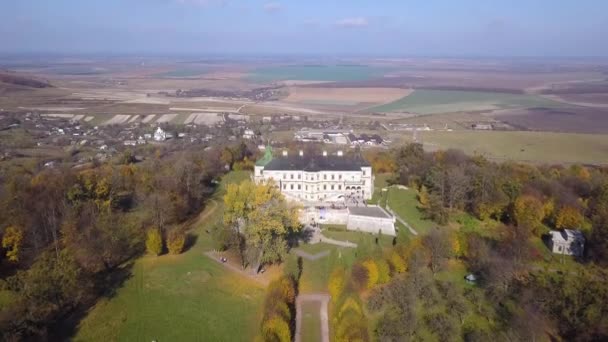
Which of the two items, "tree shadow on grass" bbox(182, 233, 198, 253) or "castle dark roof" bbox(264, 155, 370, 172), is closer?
"tree shadow on grass" bbox(182, 233, 198, 253)

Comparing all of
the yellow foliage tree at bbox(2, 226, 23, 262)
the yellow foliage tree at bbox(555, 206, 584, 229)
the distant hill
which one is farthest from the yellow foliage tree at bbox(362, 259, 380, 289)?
the distant hill

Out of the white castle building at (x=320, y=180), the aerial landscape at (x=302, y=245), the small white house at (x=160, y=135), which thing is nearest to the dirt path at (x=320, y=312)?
the aerial landscape at (x=302, y=245)

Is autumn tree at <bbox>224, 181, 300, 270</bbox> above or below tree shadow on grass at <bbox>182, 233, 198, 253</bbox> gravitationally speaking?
above

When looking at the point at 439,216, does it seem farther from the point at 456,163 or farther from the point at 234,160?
the point at 234,160

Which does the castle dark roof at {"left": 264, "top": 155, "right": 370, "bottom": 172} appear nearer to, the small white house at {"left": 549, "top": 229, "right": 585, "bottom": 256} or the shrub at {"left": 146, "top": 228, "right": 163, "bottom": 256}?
the shrub at {"left": 146, "top": 228, "right": 163, "bottom": 256}

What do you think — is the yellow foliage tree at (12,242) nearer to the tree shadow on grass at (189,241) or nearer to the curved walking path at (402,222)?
the tree shadow on grass at (189,241)

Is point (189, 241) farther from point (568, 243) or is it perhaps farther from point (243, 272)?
point (568, 243)
